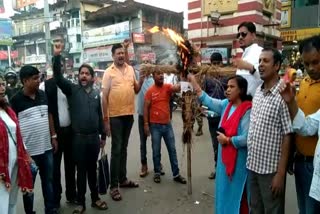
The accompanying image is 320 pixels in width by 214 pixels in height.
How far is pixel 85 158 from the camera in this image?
12.7 ft

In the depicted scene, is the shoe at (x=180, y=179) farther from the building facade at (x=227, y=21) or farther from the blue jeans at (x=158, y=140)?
the building facade at (x=227, y=21)

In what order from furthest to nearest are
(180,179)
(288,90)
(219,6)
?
(219,6), (180,179), (288,90)

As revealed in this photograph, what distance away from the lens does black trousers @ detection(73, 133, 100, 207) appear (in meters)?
3.84

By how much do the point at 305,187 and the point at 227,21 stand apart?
13.6 meters

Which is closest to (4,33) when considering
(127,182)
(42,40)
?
(42,40)

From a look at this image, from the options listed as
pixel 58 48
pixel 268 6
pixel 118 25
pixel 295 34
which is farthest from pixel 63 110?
pixel 118 25

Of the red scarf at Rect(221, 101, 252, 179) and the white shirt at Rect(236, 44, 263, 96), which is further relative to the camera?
the white shirt at Rect(236, 44, 263, 96)

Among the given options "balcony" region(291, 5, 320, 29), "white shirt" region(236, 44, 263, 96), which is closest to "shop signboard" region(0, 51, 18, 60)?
"balcony" region(291, 5, 320, 29)

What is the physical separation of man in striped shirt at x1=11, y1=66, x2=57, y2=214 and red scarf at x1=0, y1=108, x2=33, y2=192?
1.55ft

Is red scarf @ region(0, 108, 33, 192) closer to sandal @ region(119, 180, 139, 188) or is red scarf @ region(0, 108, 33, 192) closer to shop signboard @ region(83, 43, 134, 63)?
sandal @ region(119, 180, 139, 188)

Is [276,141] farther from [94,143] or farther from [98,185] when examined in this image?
[98,185]

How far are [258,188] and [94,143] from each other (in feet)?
6.68

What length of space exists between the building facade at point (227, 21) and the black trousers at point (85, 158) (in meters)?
10.7

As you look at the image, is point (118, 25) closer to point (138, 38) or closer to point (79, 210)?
point (138, 38)
